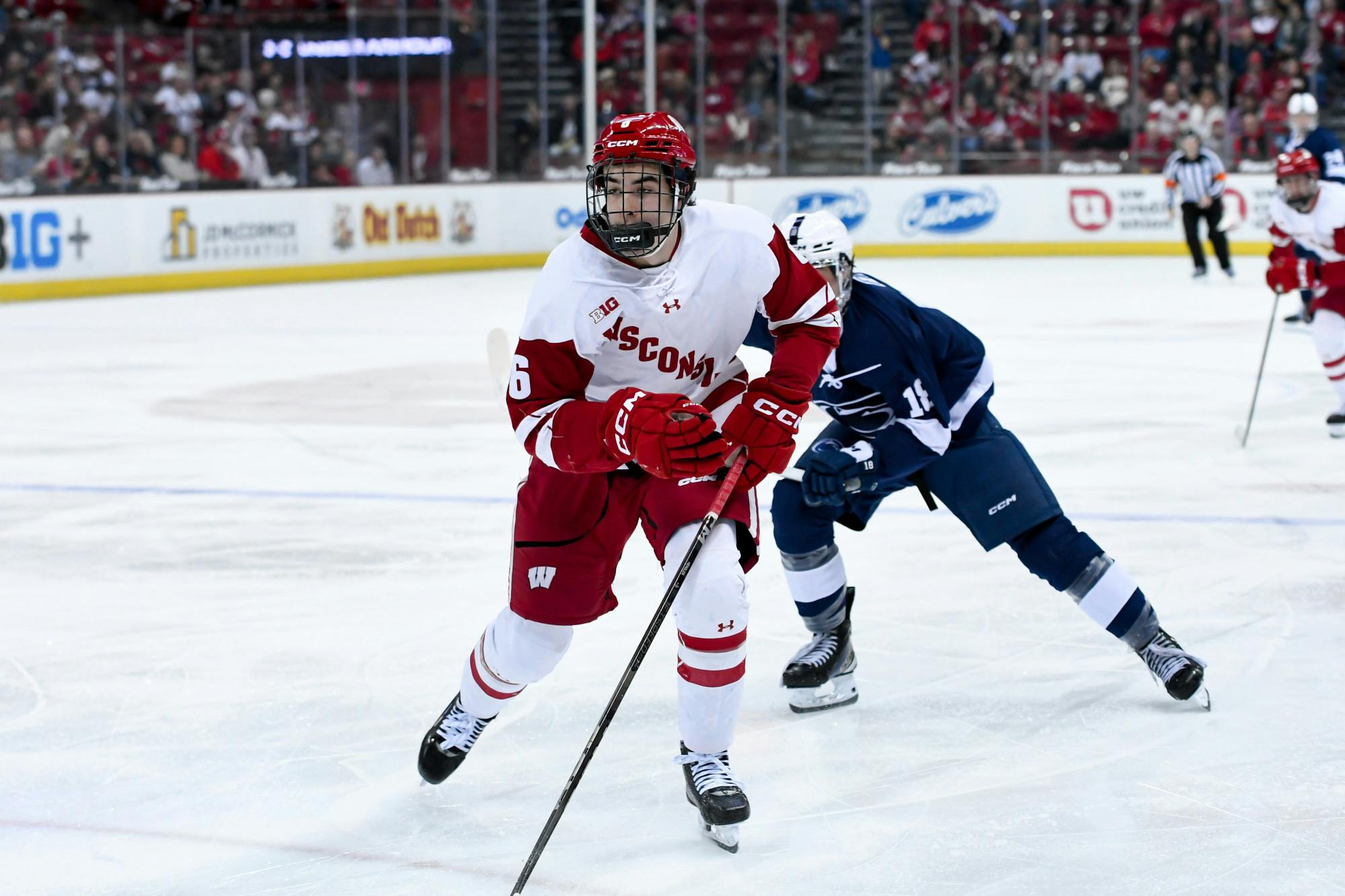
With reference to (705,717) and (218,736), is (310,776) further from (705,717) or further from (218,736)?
(705,717)

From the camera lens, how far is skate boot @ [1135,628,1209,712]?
3207mm

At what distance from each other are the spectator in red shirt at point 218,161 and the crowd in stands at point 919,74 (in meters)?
0.73

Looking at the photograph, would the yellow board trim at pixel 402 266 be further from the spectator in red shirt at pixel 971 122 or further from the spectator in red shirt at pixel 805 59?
the spectator in red shirt at pixel 805 59

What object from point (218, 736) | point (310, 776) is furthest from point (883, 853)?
point (218, 736)

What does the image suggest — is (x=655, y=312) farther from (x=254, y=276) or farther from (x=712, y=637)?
(x=254, y=276)

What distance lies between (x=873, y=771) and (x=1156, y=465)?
3221 millimetres

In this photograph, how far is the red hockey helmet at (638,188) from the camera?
2473 mm

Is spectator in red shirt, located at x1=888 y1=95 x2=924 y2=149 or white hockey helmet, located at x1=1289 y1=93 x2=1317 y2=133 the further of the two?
spectator in red shirt, located at x1=888 y1=95 x2=924 y2=149

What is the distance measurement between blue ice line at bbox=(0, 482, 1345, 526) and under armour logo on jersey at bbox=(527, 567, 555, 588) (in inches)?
102

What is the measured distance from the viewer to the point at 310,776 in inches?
116

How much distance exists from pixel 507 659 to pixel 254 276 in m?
11.3

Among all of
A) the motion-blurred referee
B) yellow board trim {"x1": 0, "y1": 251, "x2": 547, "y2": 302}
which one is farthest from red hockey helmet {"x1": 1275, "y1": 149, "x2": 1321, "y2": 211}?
yellow board trim {"x1": 0, "y1": 251, "x2": 547, "y2": 302}

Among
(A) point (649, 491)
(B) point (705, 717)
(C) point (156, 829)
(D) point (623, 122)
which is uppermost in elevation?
(D) point (623, 122)

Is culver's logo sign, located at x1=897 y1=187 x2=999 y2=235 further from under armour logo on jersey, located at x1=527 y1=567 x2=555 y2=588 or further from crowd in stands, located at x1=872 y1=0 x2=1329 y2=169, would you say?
under armour logo on jersey, located at x1=527 y1=567 x2=555 y2=588
